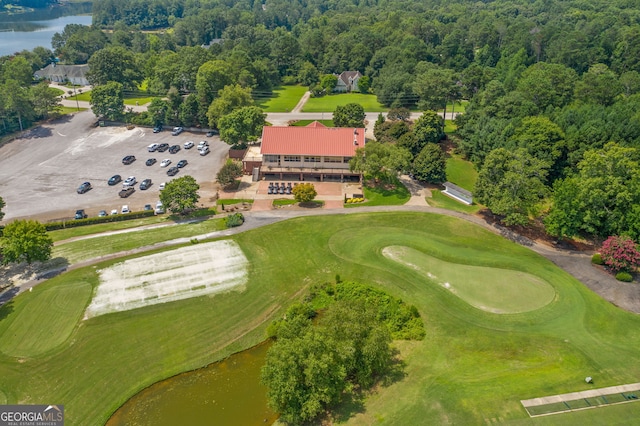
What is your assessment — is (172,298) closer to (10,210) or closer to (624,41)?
(10,210)

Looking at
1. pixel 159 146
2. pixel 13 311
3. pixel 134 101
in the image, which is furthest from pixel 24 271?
pixel 134 101

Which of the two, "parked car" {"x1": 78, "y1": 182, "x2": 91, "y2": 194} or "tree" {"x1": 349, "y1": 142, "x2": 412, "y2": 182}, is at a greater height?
"tree" {"x1": 349, "y1": 142, "x2": 412, "y2": 182}

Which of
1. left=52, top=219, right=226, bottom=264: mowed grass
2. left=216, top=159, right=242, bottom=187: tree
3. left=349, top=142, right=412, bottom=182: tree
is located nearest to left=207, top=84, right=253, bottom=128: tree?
left=216, top=159, right=242, bottom=187: tree

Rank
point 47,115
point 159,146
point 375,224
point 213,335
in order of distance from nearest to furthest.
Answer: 1. point 213,335
2. point 375,224
3. point 159,146
4. point 47,115

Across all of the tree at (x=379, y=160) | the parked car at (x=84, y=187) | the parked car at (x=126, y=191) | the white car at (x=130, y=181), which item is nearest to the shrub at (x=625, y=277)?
the tree at (x=379, y=160)

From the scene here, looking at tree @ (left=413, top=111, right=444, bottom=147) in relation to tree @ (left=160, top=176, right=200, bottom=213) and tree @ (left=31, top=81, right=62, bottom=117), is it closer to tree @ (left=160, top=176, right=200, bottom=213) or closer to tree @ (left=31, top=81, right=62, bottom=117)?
tree @ (left=160, top=176, right=200, bottom=213)

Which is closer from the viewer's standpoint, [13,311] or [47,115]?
[13,311]

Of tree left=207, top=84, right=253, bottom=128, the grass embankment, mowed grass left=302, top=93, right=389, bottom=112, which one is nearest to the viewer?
the grass embankment
